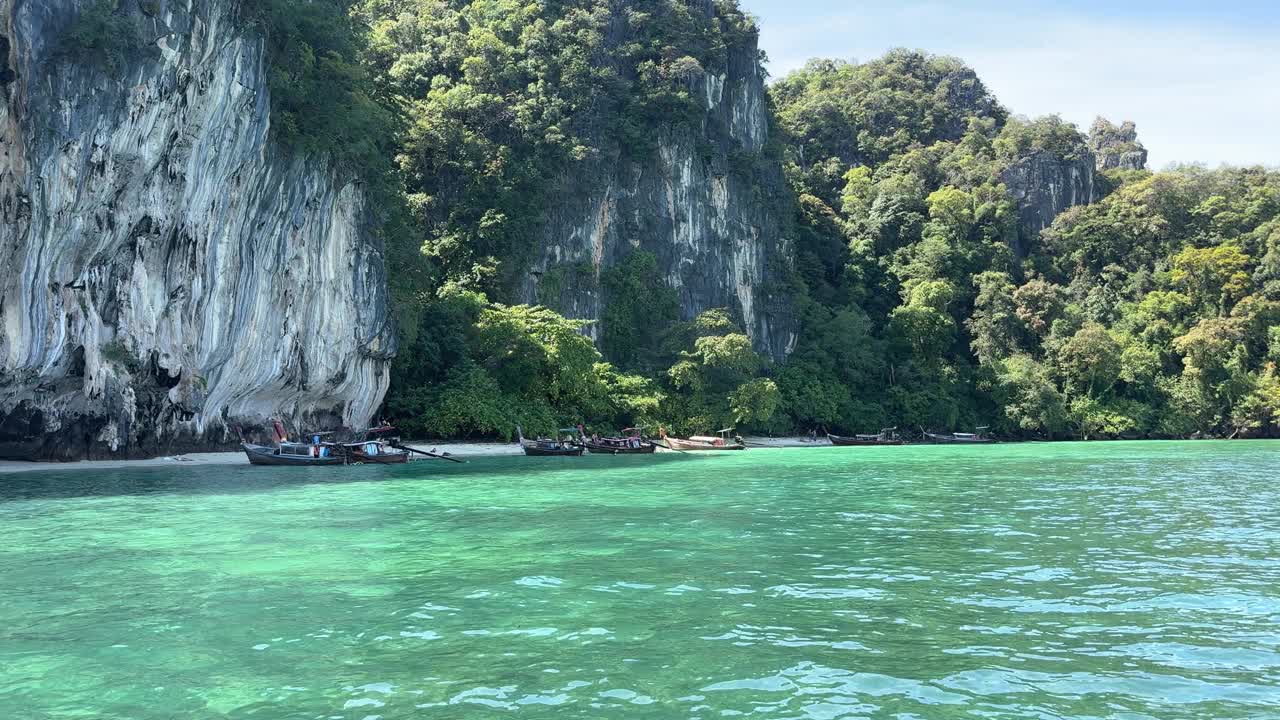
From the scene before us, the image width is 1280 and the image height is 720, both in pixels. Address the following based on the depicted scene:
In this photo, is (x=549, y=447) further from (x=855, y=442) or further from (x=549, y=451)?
(x=855, y=442)

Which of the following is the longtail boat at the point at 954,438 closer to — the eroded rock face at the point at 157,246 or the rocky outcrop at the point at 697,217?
the rocky outcrop at the point at 697,217

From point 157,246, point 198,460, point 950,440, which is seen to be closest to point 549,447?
point 198,460

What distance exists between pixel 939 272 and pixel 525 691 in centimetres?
6302

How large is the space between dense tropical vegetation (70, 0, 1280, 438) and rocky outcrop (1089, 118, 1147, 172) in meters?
3.89

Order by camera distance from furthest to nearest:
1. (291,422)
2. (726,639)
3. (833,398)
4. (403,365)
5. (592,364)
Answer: (833,398)
(592,364)
(403,365)
(291,422)
(726,639)

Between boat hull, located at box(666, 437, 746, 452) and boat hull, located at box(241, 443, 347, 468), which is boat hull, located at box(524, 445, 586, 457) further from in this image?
boat hull, located at box(241, 443, 347, 468)

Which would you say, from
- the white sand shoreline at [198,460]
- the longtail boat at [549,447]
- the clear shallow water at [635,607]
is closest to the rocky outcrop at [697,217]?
the white sand shoreline at [198,460]

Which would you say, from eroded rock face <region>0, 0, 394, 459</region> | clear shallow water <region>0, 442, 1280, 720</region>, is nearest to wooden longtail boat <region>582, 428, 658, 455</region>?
eroded rock face <region>0, 0, 394, 459</region>

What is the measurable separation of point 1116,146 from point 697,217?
53.6m

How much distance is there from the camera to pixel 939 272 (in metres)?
65.5

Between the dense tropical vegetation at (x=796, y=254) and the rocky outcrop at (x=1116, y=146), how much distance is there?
389cm

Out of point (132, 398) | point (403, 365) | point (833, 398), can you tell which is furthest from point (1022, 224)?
point (132, 398)

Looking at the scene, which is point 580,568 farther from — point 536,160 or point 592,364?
point 536,160

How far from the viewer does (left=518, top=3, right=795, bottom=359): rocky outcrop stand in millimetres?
50906
